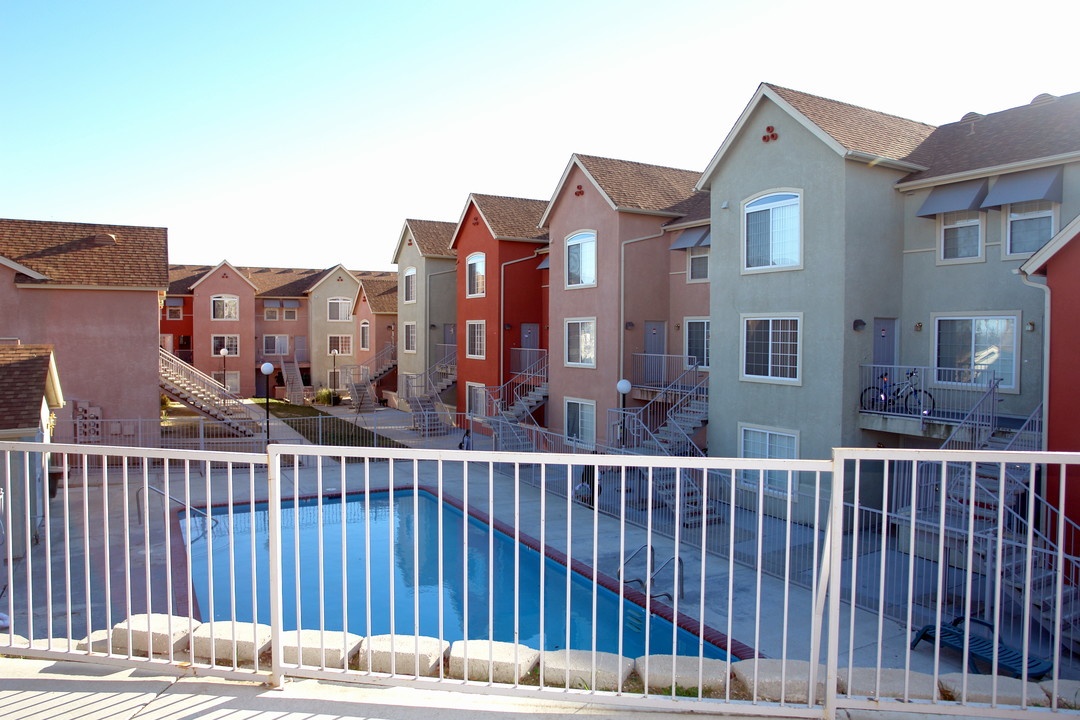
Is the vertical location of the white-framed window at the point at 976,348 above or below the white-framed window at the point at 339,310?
below

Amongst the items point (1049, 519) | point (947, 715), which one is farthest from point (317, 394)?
point (947, 715)

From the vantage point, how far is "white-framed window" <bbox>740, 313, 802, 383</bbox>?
16391 millimetres

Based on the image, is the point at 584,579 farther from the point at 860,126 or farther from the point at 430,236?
the point at 430,236

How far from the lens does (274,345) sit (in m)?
47.8

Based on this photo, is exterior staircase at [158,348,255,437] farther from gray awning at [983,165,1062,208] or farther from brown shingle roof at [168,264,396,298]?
gray awning at [983,165,1062,208]

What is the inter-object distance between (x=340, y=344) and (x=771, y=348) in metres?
35.9

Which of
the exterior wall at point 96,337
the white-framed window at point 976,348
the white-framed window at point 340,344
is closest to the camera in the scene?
the white-framed window at point 976,348

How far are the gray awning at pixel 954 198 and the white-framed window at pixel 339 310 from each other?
38503mm

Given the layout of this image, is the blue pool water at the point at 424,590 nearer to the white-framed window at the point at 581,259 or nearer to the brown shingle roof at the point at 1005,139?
the white-framed window at the point at 581,259

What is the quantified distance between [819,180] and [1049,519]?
25.7ft

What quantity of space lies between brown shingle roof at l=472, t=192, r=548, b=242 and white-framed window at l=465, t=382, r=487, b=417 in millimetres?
6037

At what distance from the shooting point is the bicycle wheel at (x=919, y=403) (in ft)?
46.7

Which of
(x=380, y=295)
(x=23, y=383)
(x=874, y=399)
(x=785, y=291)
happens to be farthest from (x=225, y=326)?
(x=874, y=399)

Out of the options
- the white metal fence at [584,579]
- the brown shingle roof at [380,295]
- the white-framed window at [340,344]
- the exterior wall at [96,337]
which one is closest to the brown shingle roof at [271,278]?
the white-framed window at [340,344]
